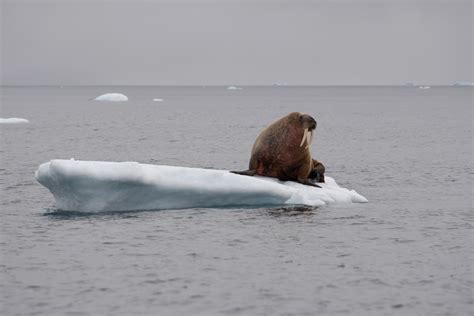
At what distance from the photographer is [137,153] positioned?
1512 inches

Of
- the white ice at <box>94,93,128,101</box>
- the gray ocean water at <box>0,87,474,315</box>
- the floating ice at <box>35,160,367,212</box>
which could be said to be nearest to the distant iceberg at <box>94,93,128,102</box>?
the white ice at <box>94,93,128,101</box>

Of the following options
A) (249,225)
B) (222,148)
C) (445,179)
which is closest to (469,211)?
(249,225)

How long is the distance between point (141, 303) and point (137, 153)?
88.9ft

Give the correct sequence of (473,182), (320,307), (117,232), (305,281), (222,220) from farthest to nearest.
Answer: (473,182) < (222,220) < (117,232) < (305,281) < (320,307)

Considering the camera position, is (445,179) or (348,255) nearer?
(348,255)

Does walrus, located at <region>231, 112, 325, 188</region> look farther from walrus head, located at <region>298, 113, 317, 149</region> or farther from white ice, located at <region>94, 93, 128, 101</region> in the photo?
white ice, located at <region>94, 93, 128, 101</region>

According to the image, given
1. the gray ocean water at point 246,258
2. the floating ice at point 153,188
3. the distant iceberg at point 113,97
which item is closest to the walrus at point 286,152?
the floating ice at point 153,188

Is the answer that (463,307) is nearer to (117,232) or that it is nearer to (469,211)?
(117,232)

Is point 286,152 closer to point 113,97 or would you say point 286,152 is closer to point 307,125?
point 307,125

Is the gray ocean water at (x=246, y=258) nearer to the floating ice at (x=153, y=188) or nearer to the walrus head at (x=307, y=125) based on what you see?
the floating ice at (x=153, y=188)

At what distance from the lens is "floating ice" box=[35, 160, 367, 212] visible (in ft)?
56.8

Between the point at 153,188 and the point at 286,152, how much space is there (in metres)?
3.29

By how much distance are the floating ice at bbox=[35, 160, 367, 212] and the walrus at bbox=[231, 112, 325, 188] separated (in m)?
0.47

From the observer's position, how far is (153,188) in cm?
1786
